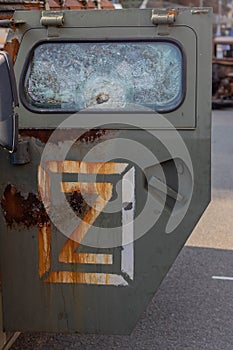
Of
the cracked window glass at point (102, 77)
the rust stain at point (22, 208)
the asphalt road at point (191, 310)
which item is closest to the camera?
the cracked window glass at point (102, 77)

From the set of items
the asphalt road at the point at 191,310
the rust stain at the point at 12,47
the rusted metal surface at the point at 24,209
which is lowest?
the asphalt road at the point at 191,310

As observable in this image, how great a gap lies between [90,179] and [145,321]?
1950 mm

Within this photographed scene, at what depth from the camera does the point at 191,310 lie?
15.6ft

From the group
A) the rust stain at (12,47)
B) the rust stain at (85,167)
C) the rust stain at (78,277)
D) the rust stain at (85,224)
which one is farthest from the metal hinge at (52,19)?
the rust stain at (78,277)

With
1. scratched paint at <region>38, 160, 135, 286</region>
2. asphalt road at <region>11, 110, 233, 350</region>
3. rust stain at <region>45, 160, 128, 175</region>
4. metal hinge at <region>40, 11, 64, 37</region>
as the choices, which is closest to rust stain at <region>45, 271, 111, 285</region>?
scratched paint at <region>38, 160, 135, 286</region>

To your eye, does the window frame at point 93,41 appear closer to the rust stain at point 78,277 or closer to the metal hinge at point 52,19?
the metal hinge at point 52,19

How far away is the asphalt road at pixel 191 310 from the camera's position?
417 cm

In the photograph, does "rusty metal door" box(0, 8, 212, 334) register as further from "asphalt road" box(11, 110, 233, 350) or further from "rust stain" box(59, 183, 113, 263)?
"asphalt road" box(11, 110, 233, 350)

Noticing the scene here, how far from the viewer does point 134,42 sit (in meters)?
2.91

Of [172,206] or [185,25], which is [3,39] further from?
[172,206]

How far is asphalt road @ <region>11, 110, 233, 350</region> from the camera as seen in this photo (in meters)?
4.17

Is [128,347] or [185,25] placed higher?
[185,25]

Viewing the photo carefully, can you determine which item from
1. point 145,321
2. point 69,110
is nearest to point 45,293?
point 69,110

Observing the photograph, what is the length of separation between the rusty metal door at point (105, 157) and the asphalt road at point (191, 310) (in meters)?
1.13
